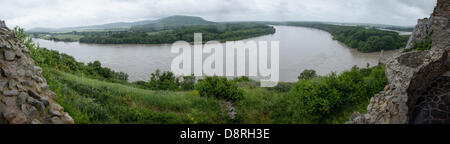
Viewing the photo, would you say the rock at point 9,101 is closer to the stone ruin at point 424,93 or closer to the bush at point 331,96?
the stone ruin at point 424,93

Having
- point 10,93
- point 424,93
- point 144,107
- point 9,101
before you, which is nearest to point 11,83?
point 10,93

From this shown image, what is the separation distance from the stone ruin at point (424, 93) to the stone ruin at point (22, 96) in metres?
5.65

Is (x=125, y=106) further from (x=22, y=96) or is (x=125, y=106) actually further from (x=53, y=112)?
(x=22, y=96)

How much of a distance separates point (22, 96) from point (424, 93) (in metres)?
7.30

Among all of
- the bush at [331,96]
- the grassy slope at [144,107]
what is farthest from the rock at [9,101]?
the bush at [331,96]

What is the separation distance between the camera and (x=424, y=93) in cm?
435

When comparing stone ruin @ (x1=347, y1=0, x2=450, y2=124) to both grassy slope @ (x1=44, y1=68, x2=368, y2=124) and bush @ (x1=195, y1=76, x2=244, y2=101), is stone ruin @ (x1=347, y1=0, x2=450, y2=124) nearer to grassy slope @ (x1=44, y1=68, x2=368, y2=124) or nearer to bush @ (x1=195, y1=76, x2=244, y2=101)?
grassy slope @ (x1=44, y1=68, x2=368, y2=124)

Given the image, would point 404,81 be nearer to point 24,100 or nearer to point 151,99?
point 151,99

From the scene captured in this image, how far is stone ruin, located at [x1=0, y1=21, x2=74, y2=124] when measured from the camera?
10.4 ft

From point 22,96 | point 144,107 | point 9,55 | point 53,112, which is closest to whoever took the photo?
point 22,96

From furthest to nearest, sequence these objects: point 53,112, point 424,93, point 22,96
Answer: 1. point 424,93
2. point 53,112
3. point 22,96

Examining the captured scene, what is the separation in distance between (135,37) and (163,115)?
1973 inches

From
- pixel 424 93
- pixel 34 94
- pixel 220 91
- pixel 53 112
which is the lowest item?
pixel 220 91
